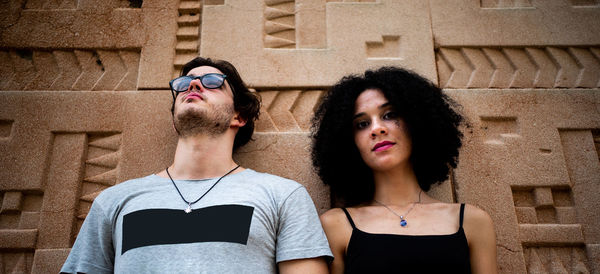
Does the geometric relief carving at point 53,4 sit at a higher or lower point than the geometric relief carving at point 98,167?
higher

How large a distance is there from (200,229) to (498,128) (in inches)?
96.4

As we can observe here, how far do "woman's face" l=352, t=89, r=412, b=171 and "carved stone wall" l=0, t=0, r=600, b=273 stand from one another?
1.75 feet

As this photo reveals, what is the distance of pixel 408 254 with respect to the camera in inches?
73.4

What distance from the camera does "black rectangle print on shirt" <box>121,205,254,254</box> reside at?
1771 mm

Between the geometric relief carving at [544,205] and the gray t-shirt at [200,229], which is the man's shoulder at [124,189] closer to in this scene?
the gray t-shirt at [200,229]

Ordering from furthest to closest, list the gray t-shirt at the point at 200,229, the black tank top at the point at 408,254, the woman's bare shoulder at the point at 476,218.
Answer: the woman's bare shoulder at the point at 476,218, the black tank top at the point at 408,254, the gray t-shirt at the point at 200,229

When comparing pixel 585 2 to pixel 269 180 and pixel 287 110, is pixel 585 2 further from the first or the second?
pixel 269 180

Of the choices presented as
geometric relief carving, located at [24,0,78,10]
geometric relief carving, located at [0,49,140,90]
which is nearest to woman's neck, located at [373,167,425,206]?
geometric relief carving, located at [0,49,140,90]

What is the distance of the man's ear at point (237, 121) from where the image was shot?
2506mm

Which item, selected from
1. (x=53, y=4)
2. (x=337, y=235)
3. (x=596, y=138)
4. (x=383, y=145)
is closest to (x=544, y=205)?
(x=596, y=138)

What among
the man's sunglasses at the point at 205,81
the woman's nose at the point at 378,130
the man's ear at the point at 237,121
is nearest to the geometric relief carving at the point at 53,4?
the man's sunglasses at the point at 205,81

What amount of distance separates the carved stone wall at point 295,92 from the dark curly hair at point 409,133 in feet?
0.54

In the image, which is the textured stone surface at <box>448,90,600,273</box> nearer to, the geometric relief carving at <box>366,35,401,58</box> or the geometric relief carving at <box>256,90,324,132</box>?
the geometric relief carving at <box>366,35,401,58</box>

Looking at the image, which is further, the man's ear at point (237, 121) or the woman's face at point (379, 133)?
the man's ear at point (237, 121)
